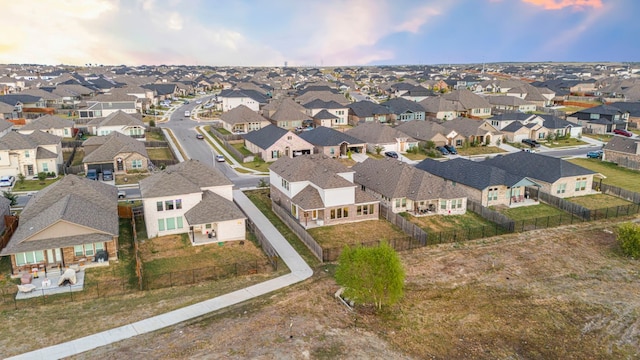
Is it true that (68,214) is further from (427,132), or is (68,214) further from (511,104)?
(511,104)

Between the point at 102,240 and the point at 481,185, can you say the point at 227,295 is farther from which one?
the point at 481,185

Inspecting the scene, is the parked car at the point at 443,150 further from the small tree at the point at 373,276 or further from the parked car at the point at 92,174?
the small tree at the point at 373,276

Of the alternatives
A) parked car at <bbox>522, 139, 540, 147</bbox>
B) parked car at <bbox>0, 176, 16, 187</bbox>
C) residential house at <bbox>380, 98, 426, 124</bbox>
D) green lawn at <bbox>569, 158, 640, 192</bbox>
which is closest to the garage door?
parked car at <bbox>0, 176, 16, 187</bbox>

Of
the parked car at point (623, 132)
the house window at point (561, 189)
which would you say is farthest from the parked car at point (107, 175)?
the parked car at point (623, 132)

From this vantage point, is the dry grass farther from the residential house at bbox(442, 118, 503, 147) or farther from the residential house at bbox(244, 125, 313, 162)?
the residential house at bbox(442, 118, 503, 147)

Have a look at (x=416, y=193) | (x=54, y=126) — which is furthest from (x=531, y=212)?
(x=54, y=126)
